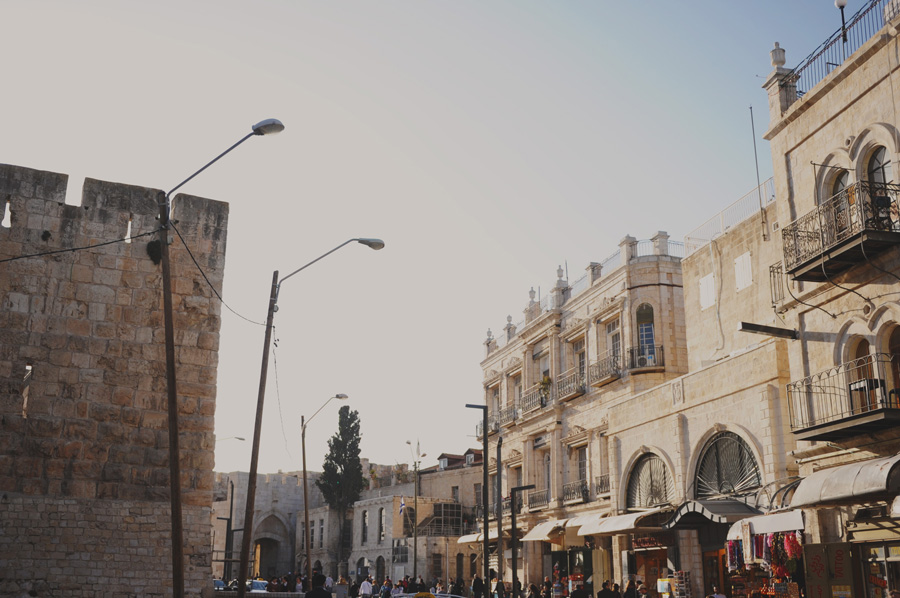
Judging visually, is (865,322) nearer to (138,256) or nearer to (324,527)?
(138,256)

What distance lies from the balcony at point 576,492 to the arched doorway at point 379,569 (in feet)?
68.7

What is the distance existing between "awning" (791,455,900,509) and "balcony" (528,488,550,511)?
20.4 metres

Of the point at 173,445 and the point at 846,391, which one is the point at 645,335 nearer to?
the point at 846,391

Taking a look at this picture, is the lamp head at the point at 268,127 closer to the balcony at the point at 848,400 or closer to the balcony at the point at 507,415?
the balcony at the point at 848,400

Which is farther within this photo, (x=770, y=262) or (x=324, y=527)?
(x=324, y=527)

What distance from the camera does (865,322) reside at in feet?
52.8

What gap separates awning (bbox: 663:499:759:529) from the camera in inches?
774

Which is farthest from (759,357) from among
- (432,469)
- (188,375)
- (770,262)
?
(432,469)

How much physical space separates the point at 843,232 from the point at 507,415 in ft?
84.9

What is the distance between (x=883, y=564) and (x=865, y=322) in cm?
441

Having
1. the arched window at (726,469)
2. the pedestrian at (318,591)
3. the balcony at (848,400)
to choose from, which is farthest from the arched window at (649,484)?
the pedestrian at (318,591)

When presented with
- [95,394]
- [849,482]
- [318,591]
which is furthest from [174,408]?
[849,482]

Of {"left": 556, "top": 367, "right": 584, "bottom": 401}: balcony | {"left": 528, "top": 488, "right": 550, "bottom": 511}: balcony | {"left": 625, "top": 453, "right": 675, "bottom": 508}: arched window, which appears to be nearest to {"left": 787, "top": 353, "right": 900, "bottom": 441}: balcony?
{"left": 625, "top": 453, "right": 675, "bottom": 508}: arched window

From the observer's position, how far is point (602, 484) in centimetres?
3095
